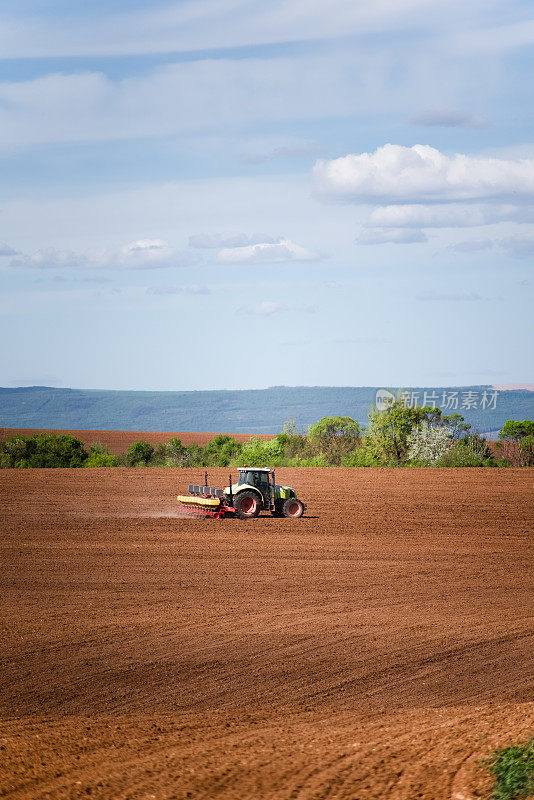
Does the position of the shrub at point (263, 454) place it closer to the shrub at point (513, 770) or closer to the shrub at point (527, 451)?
the shrub at point (527, 451)

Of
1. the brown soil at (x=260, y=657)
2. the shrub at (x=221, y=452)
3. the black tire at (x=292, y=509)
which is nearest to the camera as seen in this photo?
the brown soil at (x=260, y=657)

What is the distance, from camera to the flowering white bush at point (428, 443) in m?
45.2

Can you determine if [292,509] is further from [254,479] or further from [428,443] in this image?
[428,443]

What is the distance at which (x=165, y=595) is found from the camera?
1573 centimetres

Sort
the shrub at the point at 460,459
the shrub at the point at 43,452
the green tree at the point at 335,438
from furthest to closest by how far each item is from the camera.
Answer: the green tree at the point at 335,438
the shrub at the point at 43,452
the shrub at the point at 460,459

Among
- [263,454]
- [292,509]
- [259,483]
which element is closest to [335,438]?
[263,454]

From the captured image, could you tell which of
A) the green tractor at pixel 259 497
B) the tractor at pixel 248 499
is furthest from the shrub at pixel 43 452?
the green tractor at pixel 259 497

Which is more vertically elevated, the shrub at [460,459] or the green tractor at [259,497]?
the shrub at [460,459]

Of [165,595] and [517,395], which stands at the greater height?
[517,395]

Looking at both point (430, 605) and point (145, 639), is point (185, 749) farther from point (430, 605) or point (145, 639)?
point (430, 605)

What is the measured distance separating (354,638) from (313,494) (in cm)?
1946

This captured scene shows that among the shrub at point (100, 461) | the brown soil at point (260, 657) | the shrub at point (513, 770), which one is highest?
the shrub at point (100, 461)

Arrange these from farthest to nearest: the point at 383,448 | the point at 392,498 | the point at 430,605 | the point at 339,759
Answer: the point at 383,448, the point at 392,498, the point at 430,605, the point at 339,759

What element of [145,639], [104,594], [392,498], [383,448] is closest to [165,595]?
[104,594]
